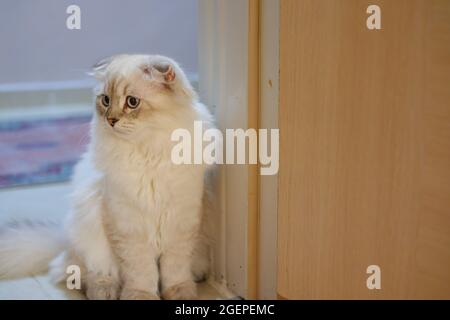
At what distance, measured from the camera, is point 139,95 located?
136 cm

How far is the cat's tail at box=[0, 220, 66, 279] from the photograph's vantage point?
5.24ft

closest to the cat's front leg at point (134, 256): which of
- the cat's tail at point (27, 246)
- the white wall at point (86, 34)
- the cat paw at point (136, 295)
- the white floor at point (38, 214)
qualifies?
the cat paw at point (136, 295)

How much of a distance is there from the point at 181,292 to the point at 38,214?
601 millimetres

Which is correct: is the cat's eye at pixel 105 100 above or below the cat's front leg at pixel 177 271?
above

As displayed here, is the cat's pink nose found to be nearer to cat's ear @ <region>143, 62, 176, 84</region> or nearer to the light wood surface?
cat's ear @ <region>143, 62, 176, 84</region>

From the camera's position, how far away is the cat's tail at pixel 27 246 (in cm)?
160

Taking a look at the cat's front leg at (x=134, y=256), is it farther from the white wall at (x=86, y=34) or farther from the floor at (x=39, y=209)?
the white wall at (x=86, y=34)

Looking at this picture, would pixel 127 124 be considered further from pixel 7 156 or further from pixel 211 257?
pixel 7 156

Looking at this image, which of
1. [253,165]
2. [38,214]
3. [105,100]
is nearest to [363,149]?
[253,165]

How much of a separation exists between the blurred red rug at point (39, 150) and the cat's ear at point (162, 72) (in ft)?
2.27

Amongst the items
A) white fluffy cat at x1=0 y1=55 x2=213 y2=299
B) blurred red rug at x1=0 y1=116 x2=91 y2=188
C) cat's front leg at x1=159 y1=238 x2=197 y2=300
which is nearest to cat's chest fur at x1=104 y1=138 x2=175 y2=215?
white fluffy cat at x1=0 y1=55 x2=213 y2=299

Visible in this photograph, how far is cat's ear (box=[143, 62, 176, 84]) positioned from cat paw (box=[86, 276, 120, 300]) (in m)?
0.49

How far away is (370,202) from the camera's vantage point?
4.07ft

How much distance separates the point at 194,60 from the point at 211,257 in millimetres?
491
